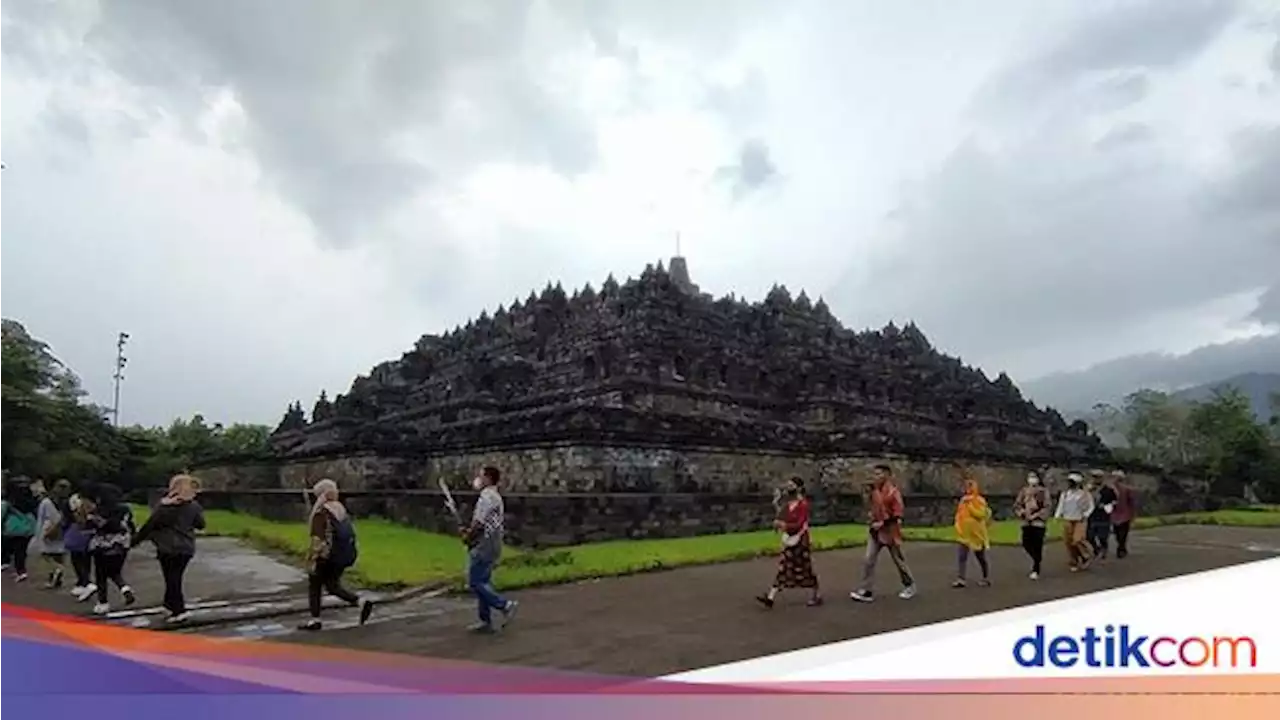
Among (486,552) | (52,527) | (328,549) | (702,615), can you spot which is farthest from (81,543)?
(702,615)

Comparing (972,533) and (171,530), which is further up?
(171,530)

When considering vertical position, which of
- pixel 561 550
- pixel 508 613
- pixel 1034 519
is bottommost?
pixel 508 613

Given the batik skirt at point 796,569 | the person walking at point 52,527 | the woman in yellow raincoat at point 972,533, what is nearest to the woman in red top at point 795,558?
the batik skirt at point 796,569

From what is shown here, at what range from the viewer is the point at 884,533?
8.20 meters

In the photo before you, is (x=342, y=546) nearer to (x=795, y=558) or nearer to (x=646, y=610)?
(x=646, y=610)

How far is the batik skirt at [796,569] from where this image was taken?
798cm

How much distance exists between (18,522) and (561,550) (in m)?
6.23

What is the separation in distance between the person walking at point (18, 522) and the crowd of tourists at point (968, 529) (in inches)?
331

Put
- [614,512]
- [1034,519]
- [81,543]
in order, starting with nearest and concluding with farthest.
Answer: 1. [81,543]
2. [1034,519]
3. [614,512]

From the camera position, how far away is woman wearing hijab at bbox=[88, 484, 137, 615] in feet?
26.7

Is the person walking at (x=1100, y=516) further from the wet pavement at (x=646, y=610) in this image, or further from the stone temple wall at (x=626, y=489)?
the stone temple wall at (x=626, y=489)

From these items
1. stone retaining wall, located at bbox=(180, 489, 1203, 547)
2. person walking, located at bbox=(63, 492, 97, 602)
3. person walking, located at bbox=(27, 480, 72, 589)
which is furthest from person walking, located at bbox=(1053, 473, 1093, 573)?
person walking, located at bbox=(27, 480, 72, 589)

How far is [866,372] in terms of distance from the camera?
3028 cm

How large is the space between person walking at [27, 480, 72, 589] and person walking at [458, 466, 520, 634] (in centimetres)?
511
